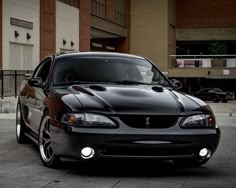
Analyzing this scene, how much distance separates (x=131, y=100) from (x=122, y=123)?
402 mm

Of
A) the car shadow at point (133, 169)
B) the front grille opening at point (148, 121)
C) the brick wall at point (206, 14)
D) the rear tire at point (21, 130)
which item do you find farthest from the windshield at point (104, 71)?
the brick wall at point (206, 14)

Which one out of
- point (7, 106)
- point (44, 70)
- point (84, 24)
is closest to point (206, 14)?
point (84, 24)

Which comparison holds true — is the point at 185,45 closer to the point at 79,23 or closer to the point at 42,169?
the point at 79,23

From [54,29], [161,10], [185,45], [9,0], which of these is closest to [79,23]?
[54,29]

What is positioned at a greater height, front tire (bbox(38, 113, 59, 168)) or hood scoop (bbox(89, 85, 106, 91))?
hood scoop (bbox(89, 85, 106, 91))

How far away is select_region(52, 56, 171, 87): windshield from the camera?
839 centimetres

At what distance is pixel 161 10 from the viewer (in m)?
66.8

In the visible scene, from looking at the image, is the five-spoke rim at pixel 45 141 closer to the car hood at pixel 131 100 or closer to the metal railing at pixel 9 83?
the car hood at pixel 131 100

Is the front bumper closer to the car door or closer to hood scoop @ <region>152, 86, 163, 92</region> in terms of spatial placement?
hood scoop @ <region>152, 86, 163, 92</region>

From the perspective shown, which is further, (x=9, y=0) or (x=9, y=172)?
(x=9, y=0)

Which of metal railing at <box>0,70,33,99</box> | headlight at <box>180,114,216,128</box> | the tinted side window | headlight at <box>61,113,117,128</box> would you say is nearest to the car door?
the tinted side window

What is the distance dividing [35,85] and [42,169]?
4.48 feet

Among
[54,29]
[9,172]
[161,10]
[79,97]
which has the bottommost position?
[9,172]

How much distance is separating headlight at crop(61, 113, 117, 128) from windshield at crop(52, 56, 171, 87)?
135cm
